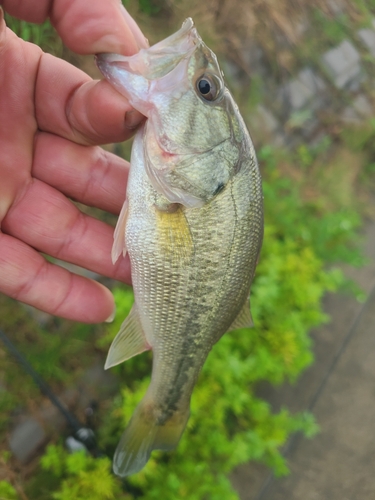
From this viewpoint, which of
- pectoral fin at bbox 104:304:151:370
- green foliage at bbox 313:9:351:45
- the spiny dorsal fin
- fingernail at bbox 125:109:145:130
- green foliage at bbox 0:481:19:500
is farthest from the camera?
green foliage at bbox 313:9:351:45

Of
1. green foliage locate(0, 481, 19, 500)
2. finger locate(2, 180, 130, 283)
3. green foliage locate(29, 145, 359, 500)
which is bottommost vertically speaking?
green foliage locate(0, 481, 19, 500)

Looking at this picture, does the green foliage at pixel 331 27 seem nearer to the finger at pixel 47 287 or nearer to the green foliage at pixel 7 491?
the finger at pixel 47 287

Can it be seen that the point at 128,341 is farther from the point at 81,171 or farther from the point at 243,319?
the point at 81,171

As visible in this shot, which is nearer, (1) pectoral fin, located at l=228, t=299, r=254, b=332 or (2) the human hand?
(2) the human hand

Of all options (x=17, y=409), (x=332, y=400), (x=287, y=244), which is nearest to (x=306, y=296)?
(x=287, y=244)

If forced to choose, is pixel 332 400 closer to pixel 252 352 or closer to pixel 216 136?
pixel 252 352

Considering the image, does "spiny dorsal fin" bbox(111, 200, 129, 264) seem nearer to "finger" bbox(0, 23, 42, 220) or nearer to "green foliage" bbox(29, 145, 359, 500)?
"finger" bbox(0, 23, 42, 220)

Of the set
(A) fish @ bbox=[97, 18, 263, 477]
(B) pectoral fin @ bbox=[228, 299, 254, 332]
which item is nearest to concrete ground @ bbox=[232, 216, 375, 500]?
(B) pectoral fin @ bbox=[228, 299, 254, 332]

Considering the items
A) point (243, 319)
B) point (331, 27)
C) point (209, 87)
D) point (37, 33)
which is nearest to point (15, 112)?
point (209, 87)
